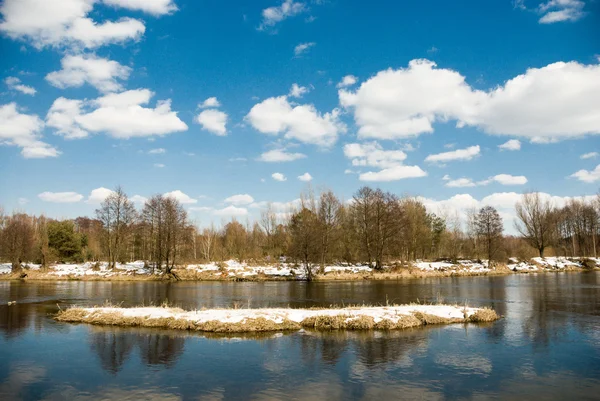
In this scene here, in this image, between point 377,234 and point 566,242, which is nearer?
point 377,234

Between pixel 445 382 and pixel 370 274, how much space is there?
51.5 m

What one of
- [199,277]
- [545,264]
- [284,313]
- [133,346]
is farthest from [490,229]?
[133,346]

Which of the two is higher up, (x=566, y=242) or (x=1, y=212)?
(x=1, y=212)

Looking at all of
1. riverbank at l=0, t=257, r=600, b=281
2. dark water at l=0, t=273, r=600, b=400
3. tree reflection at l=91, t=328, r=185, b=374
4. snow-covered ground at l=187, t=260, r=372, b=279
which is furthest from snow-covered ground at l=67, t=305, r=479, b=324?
snow-covered ground at l=187, t=260, r=372, b=279

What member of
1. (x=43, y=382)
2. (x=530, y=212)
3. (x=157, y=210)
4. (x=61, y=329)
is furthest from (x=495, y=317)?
(x=530, y=212)

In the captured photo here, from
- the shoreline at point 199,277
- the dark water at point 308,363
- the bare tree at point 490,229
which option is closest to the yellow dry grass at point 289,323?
the dark water at point 308,363

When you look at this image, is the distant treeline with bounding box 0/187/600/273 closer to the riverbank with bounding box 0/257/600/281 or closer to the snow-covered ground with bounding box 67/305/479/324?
the riverbank with bounding box 0/257/600/281

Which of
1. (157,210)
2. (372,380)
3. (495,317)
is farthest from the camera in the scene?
(157,210)

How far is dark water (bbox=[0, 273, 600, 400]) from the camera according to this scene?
13859 mm

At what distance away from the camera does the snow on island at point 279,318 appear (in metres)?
23.4

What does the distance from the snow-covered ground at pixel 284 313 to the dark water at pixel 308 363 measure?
192 cm

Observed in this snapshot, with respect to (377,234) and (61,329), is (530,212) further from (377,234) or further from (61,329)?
(61,329)

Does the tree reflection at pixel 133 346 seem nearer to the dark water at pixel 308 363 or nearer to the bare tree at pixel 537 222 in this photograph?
the dark water at pixel 308 363

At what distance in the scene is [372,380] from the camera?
14.8m
